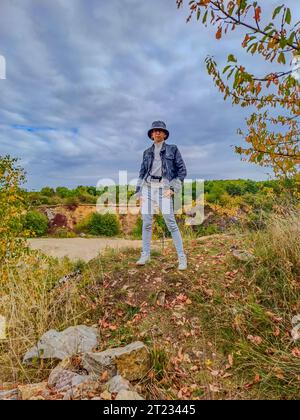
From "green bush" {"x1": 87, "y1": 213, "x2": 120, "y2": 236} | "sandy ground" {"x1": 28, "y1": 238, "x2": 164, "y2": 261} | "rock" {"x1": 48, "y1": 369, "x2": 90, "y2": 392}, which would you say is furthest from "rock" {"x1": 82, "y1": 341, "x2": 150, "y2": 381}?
"green bush" {"x1": 87, "y1": 213, "x2": 120, "y2": 236}

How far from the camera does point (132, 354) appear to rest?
3342 mm

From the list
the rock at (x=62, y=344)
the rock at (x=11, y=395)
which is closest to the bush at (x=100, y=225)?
the rock at (x=62, y=344)

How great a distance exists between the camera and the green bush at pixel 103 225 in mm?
13703

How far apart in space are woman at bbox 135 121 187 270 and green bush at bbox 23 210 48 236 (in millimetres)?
8572

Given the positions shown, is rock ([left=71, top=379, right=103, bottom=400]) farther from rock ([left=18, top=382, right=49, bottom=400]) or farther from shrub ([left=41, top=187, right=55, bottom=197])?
shrub ([left=41, top=187, right=55, bottom=197])

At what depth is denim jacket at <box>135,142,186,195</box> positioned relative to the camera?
4.84 metres

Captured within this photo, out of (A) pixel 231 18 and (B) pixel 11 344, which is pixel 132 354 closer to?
(B) pixel 11 344

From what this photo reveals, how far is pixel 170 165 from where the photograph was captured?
486 cm

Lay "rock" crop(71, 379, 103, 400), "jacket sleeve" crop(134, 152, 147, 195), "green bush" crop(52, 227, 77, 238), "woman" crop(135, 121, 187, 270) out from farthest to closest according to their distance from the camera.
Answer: "green bush" crop(52, 227, 77, 238)
"jacket sleeve" crop(134, 152, 147, 195)
"woman" crop(135, 121, 187, 270)
"rock" crop(71, 379, 103, 400)

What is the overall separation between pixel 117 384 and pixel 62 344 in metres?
1.00

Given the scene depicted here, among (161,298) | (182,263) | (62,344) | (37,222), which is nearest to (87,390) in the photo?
(62,344)

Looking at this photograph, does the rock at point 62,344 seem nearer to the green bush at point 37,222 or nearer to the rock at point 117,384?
the rock at point 117,384

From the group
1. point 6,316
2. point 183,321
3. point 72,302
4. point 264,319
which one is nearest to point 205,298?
point 183,321
